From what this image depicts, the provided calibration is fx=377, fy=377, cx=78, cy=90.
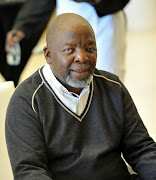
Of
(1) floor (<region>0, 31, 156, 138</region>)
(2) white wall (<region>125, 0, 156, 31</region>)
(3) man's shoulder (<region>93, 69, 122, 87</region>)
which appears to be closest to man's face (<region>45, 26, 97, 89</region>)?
(3) man's shoulder (<region>93, 69, 122, 87</region>)

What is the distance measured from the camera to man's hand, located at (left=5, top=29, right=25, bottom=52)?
289 centimetres

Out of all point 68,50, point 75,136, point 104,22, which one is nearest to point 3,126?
point 75,136

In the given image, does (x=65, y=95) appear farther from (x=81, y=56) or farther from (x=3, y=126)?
(x=3, y=126)

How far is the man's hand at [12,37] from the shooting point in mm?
2895

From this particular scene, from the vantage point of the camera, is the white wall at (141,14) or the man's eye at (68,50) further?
the white wall at (141,14)

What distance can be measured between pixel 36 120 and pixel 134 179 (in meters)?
0.49

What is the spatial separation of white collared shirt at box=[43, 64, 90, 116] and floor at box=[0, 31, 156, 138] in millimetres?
1348

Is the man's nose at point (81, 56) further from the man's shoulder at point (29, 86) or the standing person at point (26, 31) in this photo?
the standing person at point (26, 31)

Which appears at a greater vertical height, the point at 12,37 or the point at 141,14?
the point at 12,37

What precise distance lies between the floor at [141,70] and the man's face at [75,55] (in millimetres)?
1409

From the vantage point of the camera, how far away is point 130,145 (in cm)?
158

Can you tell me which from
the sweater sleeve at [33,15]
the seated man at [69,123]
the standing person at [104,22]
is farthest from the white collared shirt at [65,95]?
the sweater sleeve at [33,15]

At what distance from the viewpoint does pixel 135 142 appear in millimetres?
1568

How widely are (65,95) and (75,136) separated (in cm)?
17
